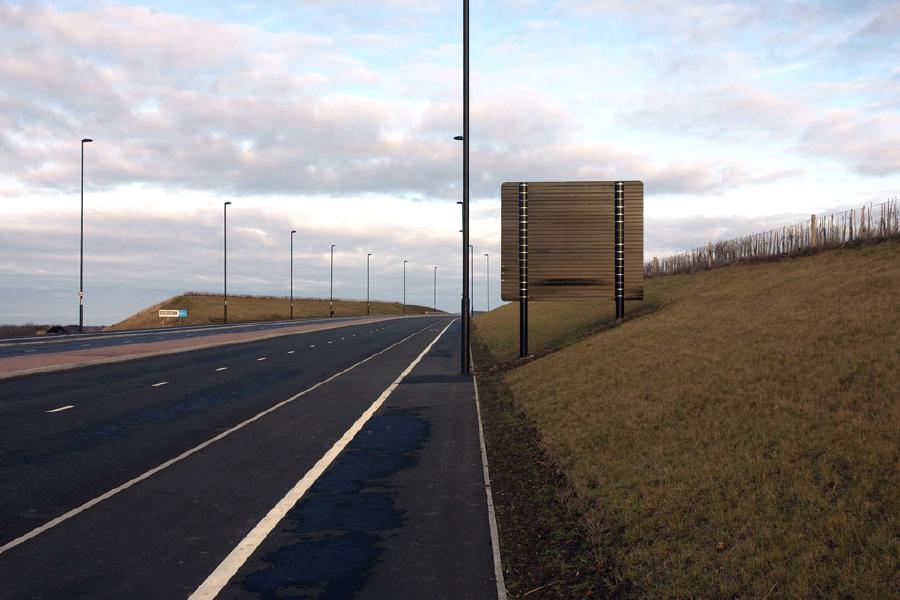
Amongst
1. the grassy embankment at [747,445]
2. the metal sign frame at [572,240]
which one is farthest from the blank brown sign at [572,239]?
the grassy embankment at [747,445]

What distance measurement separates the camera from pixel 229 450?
38.7ft

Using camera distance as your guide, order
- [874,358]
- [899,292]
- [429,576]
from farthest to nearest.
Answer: [899,292]
[874,358]
[429,576]

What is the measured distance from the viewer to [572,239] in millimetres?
25797

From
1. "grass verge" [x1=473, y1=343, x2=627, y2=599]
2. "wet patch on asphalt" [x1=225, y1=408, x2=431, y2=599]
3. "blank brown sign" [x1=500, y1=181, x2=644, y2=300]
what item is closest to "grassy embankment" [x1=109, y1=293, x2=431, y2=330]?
"blank brown sign" [x1=500, y1=181, x2=644, y2=300]

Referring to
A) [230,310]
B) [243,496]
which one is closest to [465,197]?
[243,496]

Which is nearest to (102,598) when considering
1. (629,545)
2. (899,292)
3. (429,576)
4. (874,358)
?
(429,576)

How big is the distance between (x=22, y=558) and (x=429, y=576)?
3587 millimetres

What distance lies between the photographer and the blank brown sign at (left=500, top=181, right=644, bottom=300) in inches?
1010

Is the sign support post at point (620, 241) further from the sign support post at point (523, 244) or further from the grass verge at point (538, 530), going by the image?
the grass verge at point (538, 530)

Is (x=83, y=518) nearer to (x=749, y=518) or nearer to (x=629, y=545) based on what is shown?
(x=629, y=545)

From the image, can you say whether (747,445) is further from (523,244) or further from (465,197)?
(523,244)

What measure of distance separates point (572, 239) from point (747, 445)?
17.6m

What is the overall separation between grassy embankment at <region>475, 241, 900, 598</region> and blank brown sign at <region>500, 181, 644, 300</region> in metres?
7.57

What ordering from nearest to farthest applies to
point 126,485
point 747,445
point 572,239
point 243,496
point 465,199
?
point 747,445
point 243,496
point 126,485
point 465,199
point 572,239
